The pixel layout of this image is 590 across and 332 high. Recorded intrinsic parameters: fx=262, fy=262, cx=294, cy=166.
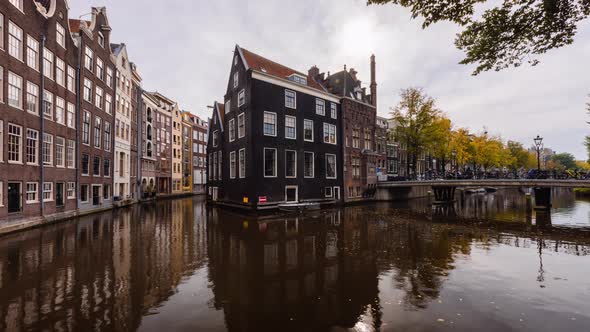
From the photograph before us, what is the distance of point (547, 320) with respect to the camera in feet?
20.9

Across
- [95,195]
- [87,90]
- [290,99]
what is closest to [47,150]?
[87,90]

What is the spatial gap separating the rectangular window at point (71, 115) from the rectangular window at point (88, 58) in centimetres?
513

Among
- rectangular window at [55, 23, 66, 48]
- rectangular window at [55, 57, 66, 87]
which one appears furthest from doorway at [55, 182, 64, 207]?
rectangular window at [55, 23, 66, 48]

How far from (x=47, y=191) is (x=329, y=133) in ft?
100

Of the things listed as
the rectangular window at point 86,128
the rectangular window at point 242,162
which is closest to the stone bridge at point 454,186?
the rectangular window at point 242,162

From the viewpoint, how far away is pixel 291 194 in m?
31.7

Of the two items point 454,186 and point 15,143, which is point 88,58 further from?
point 454,186

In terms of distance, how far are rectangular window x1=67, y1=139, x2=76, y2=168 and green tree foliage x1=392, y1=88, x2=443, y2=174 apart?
43913 mm

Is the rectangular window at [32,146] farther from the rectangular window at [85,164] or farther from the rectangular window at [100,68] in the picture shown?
the rectangular window at [100,68]

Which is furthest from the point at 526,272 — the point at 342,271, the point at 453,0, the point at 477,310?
the point at 453,0

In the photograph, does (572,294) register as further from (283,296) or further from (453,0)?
(453,0)

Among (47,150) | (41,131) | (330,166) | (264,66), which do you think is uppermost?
(264,66)

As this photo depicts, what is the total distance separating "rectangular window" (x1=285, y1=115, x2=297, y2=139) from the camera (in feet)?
105

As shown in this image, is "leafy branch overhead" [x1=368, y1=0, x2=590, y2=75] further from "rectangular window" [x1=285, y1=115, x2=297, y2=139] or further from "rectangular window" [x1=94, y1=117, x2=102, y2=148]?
"rectangular window" [x1=94, y1=117, x2=102, y2=148]
